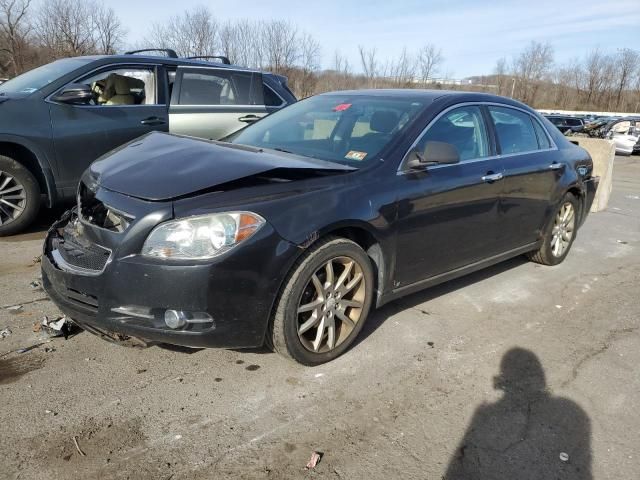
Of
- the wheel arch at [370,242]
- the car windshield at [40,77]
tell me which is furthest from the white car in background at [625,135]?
the wheel arch at [370,242]

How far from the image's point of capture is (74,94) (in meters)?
5.23

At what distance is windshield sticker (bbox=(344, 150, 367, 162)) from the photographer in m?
3.35

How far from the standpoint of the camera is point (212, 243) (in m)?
2.56

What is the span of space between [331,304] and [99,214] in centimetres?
141

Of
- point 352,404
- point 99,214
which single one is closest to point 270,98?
point 99,214

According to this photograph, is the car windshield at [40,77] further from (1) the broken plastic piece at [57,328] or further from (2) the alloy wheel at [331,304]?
(2) the alloy wheel at [331,304]

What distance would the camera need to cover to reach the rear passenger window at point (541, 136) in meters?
4.82

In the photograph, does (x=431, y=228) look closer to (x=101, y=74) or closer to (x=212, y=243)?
(x=212, y=243)

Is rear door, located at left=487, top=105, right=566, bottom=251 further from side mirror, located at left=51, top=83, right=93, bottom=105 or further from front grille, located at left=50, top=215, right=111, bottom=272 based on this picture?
side mirror, located at left=51, top=83, right=93, bottom=105

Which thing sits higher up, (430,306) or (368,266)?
(368,266)

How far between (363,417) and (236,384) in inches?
29.1

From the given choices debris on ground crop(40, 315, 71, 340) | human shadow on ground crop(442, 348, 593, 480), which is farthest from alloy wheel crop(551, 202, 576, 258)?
debris on ground crop(40, 315, 71, 340)

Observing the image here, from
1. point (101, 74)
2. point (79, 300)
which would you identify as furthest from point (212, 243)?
point (101, 74)

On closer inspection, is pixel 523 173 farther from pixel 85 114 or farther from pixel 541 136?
pixel 85 114
